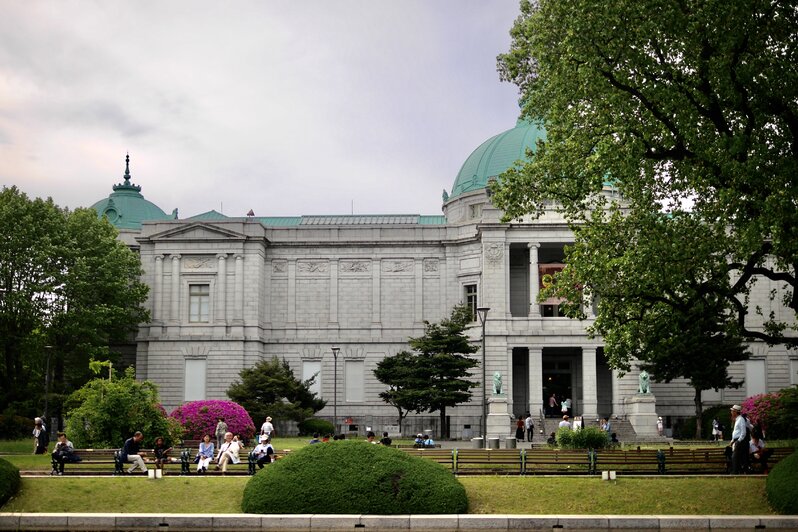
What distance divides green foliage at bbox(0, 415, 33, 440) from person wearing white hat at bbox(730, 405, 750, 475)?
38.8 metres

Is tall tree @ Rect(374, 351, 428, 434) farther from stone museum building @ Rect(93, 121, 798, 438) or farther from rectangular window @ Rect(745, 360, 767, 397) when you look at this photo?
rectangular window @ Rect(745, 360, 767, 397)

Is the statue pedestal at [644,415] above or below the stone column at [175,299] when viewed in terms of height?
below

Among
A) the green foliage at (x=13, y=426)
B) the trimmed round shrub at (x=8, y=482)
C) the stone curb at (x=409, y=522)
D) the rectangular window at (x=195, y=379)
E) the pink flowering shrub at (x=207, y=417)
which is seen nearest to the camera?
the stone curb at (x=409, y=522)

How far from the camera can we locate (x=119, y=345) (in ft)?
229

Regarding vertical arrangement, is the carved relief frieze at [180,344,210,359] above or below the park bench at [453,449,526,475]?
above

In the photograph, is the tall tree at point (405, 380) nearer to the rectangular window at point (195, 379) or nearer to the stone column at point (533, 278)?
the stone column at point (533, 278)

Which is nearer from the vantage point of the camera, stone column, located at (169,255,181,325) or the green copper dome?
stone column, located at (169,255,181,325)

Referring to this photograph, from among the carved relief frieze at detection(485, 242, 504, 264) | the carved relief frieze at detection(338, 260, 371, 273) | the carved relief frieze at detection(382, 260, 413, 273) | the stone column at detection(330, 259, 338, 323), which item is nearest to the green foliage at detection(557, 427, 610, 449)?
the carved relief frieze at detection(485, 242, 504, 264)

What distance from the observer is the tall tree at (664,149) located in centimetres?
2359

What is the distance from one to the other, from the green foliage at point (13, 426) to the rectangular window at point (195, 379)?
14.3m

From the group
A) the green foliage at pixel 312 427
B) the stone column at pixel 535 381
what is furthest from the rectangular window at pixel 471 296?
the green foliage at pixel 312 427

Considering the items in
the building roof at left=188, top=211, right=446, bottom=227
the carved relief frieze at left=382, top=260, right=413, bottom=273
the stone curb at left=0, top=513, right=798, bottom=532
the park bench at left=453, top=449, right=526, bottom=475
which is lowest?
the stone curb at left=0, top=513, right=798, bottom=532

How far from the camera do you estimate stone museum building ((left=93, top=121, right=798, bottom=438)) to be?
64.5 meters

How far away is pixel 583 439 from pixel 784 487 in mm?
13408
